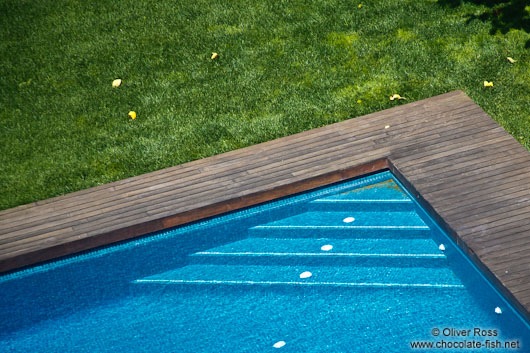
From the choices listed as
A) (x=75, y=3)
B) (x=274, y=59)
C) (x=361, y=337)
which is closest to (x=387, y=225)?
(x=361, y=337)

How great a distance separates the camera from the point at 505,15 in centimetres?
957

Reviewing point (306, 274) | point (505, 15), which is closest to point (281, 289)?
point (306, 274)

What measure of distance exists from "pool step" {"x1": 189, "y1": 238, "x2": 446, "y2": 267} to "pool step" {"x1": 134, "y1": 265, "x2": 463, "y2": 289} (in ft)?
0.24

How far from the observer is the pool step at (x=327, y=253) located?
7094 millimetres

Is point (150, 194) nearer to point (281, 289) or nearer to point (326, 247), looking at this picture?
point (281, 289)

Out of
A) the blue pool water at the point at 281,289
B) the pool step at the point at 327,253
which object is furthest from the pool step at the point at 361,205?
the pool step at the point at 327,253

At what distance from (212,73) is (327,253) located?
3.36 meters

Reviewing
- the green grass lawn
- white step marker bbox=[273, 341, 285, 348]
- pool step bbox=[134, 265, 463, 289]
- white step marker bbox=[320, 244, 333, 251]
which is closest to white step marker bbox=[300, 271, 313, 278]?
pool step bbox=[134, 265, 463, 289]

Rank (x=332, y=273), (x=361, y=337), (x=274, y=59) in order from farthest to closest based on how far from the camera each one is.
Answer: (x=274, y=59), (x=332, y=273), (x=361, y=337)

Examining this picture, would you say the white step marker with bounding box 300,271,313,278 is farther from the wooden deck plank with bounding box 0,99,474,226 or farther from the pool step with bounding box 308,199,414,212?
the wooden deck plank with bounding box 0,99,474,226

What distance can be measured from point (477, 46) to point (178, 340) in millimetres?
5514

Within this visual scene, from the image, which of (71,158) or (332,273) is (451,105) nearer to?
(332,273)

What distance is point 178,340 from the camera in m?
6.69

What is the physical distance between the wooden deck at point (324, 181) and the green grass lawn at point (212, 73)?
312mm
